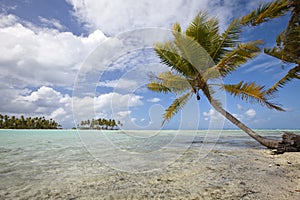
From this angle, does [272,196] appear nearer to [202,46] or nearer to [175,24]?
[202,46]

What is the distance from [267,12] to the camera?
629cm

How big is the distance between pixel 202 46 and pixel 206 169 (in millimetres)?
6284

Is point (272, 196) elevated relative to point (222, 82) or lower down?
lower down

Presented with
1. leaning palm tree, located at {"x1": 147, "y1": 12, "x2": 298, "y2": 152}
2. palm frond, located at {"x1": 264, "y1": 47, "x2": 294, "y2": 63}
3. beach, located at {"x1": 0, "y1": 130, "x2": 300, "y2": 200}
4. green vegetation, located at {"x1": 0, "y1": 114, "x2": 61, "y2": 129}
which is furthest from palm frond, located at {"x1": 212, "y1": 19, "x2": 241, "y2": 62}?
green vegetation, located at {"x1": 0, "y1": 114, "x2": 61, "y2": 129}

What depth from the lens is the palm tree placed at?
20.7 ft

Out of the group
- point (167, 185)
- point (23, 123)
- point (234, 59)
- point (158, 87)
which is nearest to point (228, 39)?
point (234, 59)

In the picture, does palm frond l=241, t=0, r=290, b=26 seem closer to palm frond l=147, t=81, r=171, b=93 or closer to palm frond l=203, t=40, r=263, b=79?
palm frond l=203, t=40, r=263, b=79

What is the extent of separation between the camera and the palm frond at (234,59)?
701 centimetres

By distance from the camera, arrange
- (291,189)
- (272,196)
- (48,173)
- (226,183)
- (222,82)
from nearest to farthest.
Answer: (272,196), (291,189), (226,183), (48,173), (222,82)

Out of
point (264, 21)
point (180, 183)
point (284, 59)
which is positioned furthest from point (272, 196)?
point (284, 59)

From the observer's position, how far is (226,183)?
9.84ft

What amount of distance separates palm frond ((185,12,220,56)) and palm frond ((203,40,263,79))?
0.91 metres

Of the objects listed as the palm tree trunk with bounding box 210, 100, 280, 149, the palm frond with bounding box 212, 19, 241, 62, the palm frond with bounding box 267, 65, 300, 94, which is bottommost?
the palm tree trunk with bounding box 210, 100, 280, 149

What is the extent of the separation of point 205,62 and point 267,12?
303cm
